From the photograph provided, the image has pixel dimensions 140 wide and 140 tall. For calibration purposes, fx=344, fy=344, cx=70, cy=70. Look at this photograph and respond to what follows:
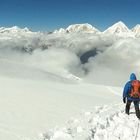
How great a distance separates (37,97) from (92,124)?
6.88 meters

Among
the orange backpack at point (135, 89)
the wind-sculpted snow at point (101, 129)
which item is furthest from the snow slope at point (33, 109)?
the orange backpack at point (135, 89)

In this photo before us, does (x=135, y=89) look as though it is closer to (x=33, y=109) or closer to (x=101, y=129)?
(x=101, y=129)

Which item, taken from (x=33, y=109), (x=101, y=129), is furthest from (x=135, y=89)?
(x=33, y=109)

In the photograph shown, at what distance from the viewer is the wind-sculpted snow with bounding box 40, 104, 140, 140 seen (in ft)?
38.8

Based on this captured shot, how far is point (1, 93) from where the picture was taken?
750 inches

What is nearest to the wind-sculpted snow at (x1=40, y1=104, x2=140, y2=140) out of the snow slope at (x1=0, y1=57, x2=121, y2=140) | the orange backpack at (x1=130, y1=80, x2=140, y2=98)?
the snow slope at (x1=0, y1=57, x2=121, y2=140)

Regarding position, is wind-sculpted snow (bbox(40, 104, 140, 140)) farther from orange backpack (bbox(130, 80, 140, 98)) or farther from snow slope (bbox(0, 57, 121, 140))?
orange backpack (bbox(130, 80, 140, 98))

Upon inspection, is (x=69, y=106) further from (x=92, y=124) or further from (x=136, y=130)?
(x=136, y=130)

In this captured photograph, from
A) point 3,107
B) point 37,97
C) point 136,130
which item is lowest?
point 136,130

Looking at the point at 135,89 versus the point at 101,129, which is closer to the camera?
the point at 101,129

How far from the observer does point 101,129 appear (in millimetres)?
12398

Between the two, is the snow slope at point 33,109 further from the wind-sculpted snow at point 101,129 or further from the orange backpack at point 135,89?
the orange backpack at point 135,89

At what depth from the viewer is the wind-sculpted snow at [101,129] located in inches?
465

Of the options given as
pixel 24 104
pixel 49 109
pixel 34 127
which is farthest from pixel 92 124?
pixel 24 104
